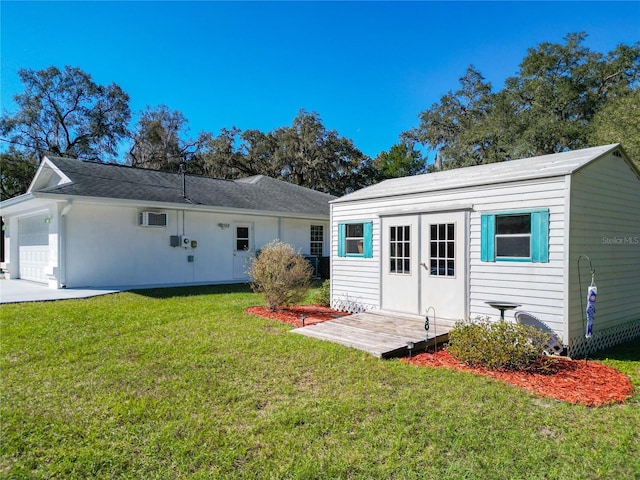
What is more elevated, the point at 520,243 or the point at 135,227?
the point at 135,227

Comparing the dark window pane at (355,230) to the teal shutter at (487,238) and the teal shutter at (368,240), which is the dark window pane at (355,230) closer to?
the teal shutter at (368,240)

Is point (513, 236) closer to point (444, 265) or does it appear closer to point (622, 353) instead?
point (444, 265)

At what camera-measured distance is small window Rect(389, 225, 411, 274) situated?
7.61m

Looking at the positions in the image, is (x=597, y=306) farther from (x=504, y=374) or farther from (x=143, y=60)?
(x=143, y=60)

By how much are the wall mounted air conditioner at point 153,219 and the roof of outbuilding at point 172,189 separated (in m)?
0.53

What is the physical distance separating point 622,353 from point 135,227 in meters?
12.6

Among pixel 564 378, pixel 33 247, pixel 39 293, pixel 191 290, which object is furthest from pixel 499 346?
pixel 33 247

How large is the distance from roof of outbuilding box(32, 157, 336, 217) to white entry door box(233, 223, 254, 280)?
93 cm

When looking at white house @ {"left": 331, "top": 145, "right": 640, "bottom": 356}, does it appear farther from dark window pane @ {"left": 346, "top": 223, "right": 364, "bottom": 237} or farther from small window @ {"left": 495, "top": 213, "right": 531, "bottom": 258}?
dark window pane @ {"left": 346, "top": 223, "right": 364, "bottom": 237}

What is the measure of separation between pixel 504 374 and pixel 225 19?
1160 cm

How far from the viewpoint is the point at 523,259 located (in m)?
5.96

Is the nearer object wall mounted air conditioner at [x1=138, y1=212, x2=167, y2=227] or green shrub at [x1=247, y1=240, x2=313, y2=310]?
green shrub at [x1=247, y1=240, x2=313, y2=310]

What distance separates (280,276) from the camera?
28.2 ft

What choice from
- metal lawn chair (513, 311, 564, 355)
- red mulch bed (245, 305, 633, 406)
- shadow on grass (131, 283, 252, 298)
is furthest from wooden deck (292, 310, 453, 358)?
shadow on grass (131, 283, 252, 298)
